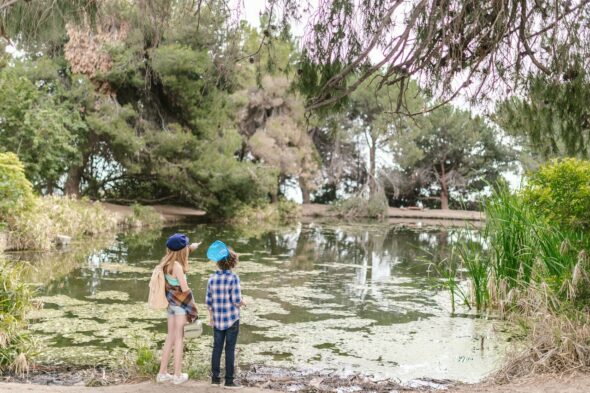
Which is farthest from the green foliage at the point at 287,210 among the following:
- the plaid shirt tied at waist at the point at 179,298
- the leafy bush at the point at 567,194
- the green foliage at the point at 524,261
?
the plaid shirt tied at waist at the point at 179,298

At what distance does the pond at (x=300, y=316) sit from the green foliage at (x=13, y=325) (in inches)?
11.0

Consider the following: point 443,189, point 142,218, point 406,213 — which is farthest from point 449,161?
point 142,218

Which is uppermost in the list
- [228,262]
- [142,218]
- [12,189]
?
[12,189]

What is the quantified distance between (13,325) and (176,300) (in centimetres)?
190

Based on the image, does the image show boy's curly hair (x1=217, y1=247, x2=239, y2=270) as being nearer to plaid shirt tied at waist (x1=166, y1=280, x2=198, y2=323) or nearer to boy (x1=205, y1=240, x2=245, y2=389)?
boy (x1=205, y1=240, x2=245, y2=389)

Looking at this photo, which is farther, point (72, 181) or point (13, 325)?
point (72, 181)

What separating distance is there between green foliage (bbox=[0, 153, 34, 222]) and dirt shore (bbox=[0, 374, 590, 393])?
817 centimetres

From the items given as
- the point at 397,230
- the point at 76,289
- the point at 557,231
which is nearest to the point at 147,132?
the point at 397,230

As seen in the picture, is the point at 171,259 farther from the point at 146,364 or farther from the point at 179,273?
the point at 146,364

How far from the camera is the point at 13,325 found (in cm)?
546

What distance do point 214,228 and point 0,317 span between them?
1534 centimetres

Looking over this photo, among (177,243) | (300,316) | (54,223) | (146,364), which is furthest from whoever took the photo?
(54,223)

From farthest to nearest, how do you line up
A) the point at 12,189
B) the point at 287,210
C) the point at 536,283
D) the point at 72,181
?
the point at 287,210, the point at 72,181, the point at 12,189, the point at 536,283

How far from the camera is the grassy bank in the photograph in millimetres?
4840
